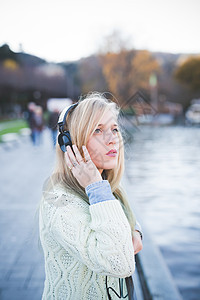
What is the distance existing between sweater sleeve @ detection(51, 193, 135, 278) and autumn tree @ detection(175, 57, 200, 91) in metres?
65.2

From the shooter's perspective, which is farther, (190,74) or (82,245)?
(190,74)

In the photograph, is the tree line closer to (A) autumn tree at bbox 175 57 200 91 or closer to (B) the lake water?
(A) autumn tree at bbox 175 57 200 91

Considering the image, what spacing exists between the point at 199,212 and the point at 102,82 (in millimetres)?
49040

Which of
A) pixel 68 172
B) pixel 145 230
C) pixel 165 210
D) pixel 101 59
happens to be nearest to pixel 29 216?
pixel 145 230

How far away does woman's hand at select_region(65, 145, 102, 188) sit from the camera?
1569 mm

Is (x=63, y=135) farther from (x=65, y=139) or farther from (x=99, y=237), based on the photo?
(x=99, y=237)

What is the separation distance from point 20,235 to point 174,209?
288 centimetres

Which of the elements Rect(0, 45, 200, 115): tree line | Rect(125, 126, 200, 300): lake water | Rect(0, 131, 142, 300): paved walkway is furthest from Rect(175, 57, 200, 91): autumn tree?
Rect(0, 131, 142, 300): paved walkway

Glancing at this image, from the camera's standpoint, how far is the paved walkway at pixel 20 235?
341 cm

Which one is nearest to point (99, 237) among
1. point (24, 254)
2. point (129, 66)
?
point (24, 254)

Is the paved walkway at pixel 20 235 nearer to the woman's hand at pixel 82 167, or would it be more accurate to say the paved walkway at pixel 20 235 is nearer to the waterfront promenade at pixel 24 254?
the waterfront promenade at pixel 24 254

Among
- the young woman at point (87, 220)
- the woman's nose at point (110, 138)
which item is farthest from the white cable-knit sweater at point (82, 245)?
the woman's nose at point (110, 138)

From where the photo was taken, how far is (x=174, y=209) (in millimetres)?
6469

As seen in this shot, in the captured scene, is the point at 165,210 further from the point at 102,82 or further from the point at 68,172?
the point at 102,82
